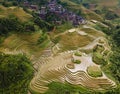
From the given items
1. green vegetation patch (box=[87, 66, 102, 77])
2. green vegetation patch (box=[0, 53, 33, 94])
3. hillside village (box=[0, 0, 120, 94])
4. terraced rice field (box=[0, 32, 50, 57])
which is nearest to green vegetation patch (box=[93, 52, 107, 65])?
hillside village (box=[0, 0, 120, 94])

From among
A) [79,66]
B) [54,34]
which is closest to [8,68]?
[79,66]

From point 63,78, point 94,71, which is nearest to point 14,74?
point 63,78

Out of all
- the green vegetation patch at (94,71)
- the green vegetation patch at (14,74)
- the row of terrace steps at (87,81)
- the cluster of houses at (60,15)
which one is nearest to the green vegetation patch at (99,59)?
the green vegetation patch at (94,71)

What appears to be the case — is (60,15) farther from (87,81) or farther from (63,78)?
(87,81)

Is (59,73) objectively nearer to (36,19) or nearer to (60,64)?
(60,64)

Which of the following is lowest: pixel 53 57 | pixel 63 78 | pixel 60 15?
pixel 60 15

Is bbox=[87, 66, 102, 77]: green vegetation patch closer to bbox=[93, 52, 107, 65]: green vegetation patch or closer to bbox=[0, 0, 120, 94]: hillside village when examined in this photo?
bbox=[0, 0, 120, 94]: hillside village

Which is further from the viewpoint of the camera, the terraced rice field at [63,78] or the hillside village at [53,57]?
the hillside village at [53,57]

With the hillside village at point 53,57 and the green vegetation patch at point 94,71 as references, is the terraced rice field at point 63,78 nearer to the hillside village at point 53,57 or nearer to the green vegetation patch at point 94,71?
the hillside village at point 53,57

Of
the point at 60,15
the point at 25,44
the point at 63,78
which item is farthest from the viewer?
the point at 60,15

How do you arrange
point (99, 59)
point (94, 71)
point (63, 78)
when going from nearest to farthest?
1. point (63, 78)
2. point (94, 71)
3. point (99, 59)
